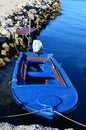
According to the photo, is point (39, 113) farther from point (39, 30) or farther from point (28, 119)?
point (39, 30)

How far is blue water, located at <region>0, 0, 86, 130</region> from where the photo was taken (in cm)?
1658

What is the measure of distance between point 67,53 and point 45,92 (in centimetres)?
1168

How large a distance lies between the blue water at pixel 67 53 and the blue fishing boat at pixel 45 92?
118 cm

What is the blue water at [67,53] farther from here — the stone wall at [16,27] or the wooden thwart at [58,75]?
the wooden thwart at [58,75]

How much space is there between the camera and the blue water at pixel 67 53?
1658 cm

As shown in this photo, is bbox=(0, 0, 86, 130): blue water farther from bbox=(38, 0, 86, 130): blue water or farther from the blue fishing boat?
the blue fishing boat

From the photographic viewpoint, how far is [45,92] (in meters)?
15.7

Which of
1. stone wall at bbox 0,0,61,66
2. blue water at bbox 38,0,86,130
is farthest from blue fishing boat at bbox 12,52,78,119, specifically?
stone wall at bbox 0,0,61,66

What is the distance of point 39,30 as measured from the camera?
34.5m

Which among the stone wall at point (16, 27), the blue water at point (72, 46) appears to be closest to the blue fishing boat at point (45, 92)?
the blue water at point (72, 46)

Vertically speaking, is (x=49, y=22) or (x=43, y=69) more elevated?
(x=43, y=69)

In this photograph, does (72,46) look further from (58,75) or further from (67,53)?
(58,75)

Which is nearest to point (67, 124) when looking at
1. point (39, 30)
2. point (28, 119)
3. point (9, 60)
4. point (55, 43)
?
point (28, 119)

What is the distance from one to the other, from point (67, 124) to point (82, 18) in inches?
1181
